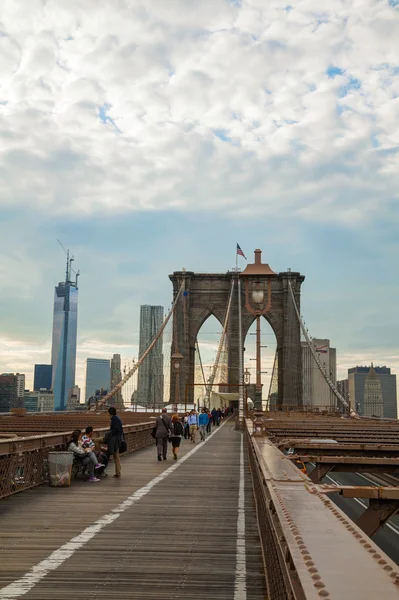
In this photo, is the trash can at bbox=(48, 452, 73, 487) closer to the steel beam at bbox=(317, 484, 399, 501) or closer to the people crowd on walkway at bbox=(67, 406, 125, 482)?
the people crowd on walkway at bbox=(67, 406, 125, 482)

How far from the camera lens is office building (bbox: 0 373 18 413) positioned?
136 m

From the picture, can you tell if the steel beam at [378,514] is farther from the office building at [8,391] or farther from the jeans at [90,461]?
the office building at [8,391]

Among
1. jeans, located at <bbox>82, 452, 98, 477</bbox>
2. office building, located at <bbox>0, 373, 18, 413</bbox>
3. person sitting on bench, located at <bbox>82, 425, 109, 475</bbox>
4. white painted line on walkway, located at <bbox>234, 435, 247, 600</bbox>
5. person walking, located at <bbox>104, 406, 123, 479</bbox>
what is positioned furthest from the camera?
office building, located at <bbox>0, 373, 18, 413</bbox>

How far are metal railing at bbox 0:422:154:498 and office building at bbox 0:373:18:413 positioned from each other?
12659 cm

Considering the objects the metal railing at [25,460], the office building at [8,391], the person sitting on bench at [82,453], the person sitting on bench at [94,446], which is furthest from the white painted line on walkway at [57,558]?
the office building at [8,391]

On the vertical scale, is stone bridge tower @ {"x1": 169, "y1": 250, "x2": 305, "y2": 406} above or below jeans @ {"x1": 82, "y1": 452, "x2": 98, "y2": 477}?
above

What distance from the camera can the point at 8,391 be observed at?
140 m

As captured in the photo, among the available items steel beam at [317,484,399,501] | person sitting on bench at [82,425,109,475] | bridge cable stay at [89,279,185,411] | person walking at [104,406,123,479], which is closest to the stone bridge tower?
bridge cable stay at [89,279,185,411]

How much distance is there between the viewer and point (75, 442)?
14023mm

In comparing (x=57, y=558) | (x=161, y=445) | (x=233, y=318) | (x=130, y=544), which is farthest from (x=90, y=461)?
(x=233, y=318)

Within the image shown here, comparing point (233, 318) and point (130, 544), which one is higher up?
point (233, 318)

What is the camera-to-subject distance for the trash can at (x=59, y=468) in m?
12.8

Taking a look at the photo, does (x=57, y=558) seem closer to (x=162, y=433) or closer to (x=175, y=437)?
(x=162, y=433)

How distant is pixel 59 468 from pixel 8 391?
5267 inches
